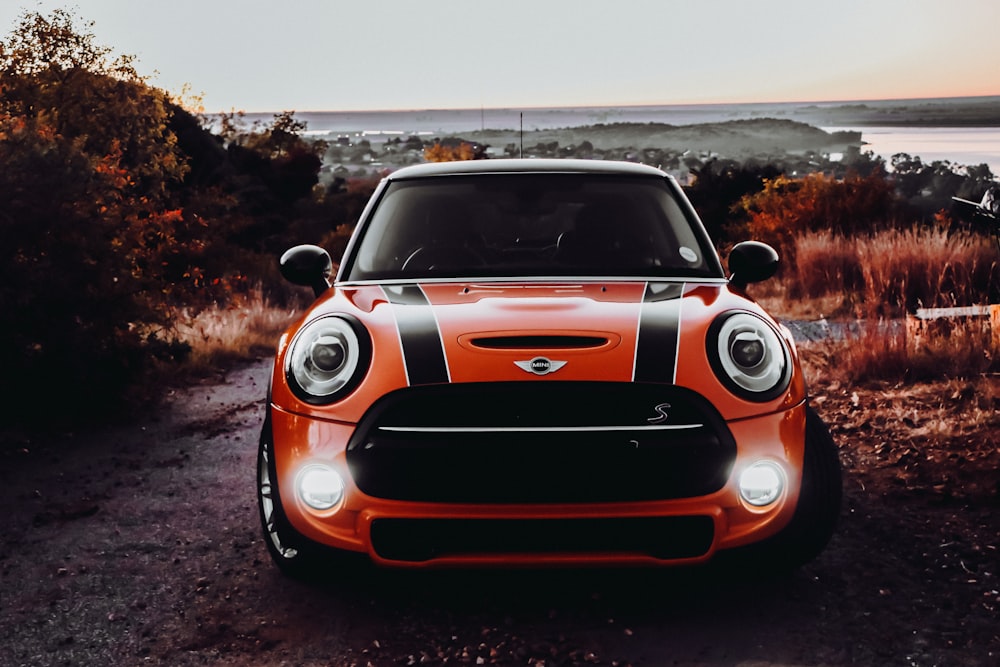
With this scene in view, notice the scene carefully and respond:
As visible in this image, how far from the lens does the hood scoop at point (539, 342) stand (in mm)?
3230

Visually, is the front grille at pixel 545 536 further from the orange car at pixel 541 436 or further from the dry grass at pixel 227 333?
the dry grass at pixel 227 333

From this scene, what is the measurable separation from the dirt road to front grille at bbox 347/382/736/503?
0.35 m

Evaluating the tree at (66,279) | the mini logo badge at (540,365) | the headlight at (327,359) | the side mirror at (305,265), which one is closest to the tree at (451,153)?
the tree at (66,279)

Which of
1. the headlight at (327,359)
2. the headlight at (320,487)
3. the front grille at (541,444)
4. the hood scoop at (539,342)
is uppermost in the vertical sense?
the hood scoop at (539,342)

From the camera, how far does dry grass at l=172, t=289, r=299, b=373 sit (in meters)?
10.2

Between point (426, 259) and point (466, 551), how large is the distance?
1.69m

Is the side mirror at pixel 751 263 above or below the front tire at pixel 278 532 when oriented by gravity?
above

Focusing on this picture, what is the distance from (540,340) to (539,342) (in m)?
0.01

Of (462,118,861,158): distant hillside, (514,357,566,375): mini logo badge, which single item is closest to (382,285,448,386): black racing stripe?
(514,357,566,375): mini logo badge

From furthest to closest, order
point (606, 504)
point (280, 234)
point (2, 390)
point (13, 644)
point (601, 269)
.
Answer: point (280, 234)
point (2, 390)
point (601, 269)
point (13, 644)
point (606, 504)

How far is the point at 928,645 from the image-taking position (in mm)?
3182

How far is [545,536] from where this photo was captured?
310 centimetres

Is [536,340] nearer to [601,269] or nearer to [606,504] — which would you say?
[606,504]

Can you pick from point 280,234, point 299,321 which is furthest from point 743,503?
point 280,234
